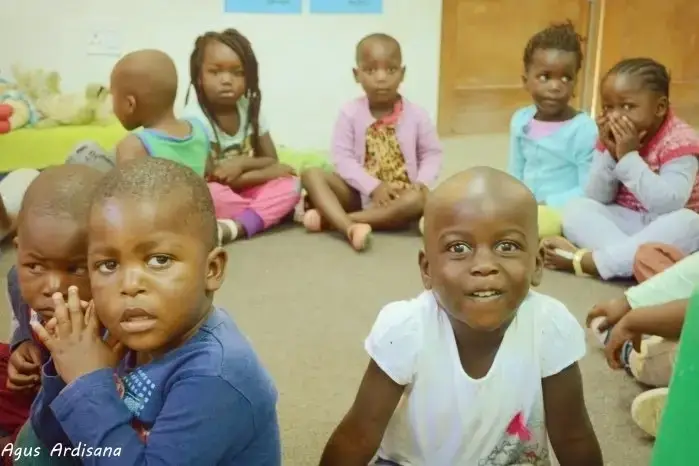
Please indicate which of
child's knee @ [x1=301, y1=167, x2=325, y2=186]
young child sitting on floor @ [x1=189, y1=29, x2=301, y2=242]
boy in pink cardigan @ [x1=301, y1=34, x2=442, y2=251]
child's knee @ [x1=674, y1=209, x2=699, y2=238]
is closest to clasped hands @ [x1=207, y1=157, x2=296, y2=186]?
young child sitting on floor @ [x1=189, y1=29, x2=301, y2=242]

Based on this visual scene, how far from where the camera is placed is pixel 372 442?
1062 millimetres

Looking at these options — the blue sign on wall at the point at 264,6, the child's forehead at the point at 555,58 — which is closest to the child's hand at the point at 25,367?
the child's forehead at the point at 555,58

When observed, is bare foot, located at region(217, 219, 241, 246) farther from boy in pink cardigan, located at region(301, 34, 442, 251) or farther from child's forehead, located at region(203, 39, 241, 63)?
child's forehead, located at region(203, 39, 241, 63)

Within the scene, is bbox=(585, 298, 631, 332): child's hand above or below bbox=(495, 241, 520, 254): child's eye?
below

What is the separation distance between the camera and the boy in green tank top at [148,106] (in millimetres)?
2102

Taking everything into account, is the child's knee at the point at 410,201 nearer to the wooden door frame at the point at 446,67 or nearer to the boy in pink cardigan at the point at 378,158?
the boy in pink cardigan at the point at 378,158

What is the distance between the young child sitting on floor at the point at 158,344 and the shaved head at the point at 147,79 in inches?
48.2

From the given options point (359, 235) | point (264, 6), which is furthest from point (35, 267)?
point (264, 6)

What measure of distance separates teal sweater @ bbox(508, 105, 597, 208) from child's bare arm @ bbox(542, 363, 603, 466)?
1.50 metres

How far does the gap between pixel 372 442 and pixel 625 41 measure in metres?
3.68

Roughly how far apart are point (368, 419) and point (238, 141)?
1.68 metres

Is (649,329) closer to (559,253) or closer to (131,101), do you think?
(559,253)

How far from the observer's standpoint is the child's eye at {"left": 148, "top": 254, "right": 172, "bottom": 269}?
0.89 metres

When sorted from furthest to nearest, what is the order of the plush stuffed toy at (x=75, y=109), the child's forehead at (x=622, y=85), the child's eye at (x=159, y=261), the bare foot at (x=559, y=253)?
1. the plush stuffed toy at (x=75, y=109)
2. the bare foot at (x=559, y=253)
3. the child's forehead at (x=622, y=85)
4. the child's eye at (x=159, y=261)
